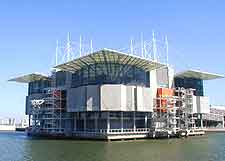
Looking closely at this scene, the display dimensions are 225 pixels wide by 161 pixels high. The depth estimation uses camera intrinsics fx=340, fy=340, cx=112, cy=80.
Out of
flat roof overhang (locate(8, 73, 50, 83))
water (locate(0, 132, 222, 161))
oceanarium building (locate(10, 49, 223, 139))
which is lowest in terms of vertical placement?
water (locate(0, 132, 222, 161))

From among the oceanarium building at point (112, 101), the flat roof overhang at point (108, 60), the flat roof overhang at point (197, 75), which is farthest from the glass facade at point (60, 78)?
the flat roof overhang at point (197, 75)

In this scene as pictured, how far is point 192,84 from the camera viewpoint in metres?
112

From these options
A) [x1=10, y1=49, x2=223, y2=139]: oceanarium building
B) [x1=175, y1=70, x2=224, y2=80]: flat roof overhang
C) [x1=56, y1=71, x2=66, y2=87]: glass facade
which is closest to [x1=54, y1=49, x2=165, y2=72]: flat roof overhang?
[x1=10, y1=49, x2=223, y2=139]: oceanarium building

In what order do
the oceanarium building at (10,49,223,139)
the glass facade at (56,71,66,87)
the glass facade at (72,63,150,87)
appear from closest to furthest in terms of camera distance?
the oceanarium building at (10,49,223,139) → the glass facade at (72,63,150,87) → the glass facade at (56,71,66,87)

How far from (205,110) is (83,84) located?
43814 mm

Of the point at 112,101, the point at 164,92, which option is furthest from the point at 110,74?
the point at 164,92

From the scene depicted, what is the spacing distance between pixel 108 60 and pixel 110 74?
11.8ft

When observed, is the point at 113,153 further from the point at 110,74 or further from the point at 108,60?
the point at 108,60

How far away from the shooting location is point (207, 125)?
486 feet

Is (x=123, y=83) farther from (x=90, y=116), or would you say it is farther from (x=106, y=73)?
(x=90, y=116)

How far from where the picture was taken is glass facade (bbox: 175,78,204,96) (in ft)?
366

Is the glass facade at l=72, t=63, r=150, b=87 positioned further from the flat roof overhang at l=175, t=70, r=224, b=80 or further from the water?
the water

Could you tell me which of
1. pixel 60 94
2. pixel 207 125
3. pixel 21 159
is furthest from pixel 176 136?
pixel 207 125

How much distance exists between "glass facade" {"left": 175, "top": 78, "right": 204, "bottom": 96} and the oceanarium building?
694cm
